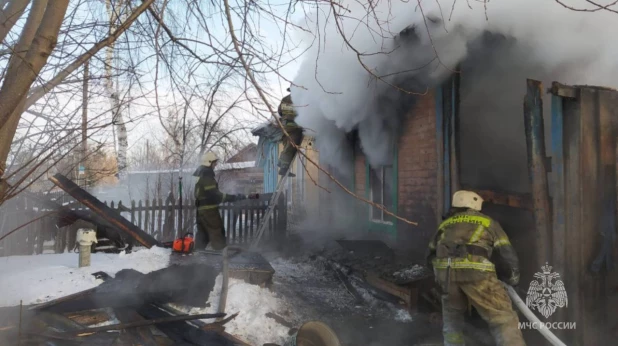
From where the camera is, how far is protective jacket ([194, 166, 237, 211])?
269 inches

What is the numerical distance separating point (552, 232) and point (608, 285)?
0.60m

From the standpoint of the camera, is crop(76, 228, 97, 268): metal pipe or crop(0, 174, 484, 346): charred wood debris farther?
crop(76, 228, 97, 268): metal pipe

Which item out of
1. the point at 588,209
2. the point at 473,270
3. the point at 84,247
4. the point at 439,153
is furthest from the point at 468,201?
the point at 84,247

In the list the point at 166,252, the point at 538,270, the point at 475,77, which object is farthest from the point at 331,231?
the point at 538,270

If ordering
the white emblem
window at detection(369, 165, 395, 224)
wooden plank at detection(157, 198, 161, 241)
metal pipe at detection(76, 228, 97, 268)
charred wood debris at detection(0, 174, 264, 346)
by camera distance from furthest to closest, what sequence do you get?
wooden plank at detection(157, 198, 161, 241) → window at detection(369, 165, 395, 224) → metal pipe at detection(76, 228, 97, 268) → the white emblem → charred wood debris at detection(0, 174, 264, 346)

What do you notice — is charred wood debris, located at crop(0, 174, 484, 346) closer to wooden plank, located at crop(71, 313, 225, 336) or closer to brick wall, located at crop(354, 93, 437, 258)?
wooden plank, located at crop(71, 313, 225, 336)

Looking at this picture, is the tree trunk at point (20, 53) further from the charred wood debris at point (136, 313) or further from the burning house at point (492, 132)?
the burning house at point (492, 132)

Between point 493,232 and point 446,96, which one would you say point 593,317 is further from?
point 446,96

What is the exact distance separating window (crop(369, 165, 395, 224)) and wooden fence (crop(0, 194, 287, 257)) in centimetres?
287

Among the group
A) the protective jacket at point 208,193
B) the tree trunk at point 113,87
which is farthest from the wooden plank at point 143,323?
the protective jacket at point 208,193

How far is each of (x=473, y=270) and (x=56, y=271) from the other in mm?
4737

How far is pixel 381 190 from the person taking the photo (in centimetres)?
780

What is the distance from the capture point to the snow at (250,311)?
409 centimetres

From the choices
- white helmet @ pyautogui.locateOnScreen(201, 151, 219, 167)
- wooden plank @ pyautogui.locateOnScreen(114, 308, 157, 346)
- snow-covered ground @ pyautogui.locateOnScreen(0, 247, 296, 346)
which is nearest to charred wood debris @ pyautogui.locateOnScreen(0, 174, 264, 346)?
wooden plank @ pyautogui.locateOnScreen(114, 308, 157, 346)
